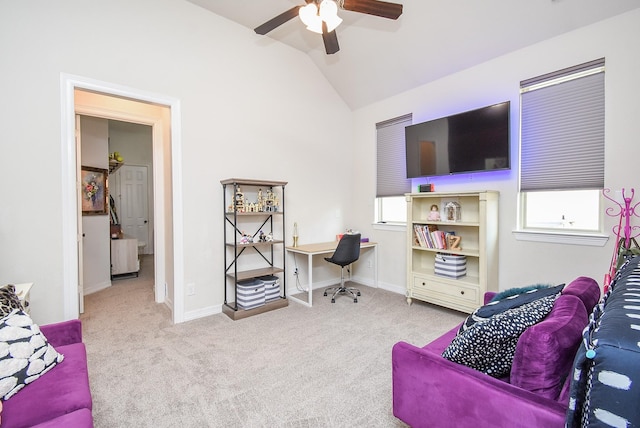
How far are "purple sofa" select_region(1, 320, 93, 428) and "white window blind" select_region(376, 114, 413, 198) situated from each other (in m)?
3.74

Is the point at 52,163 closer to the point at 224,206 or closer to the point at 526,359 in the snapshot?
the point at 224,206

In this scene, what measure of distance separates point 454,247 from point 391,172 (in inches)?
55.9

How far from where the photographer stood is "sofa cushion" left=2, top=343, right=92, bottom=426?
3.95ft

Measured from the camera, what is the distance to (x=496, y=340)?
122cm

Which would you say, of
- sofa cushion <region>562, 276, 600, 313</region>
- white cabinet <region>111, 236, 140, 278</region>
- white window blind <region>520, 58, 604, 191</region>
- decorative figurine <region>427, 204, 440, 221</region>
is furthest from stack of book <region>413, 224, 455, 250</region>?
white cabinet <region>111, 236, 140, 278</region>

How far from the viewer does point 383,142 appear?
4.46m

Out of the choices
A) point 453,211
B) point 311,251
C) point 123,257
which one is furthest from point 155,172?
point 453,211

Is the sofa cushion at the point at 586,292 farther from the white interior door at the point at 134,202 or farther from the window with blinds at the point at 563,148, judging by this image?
the white interior door at the point at 134,202

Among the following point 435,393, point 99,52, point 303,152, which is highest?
point 99,52

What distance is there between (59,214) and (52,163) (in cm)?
44

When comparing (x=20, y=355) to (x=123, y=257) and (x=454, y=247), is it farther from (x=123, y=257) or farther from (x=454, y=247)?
(x=123, y=257)

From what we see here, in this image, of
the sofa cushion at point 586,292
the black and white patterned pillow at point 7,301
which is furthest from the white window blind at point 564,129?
the black and white patterned pillow at point 7,301

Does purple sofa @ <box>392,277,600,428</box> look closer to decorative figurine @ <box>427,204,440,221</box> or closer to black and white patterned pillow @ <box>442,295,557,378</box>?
black and white patterned pillow @ <box>442,295,557,378</box>

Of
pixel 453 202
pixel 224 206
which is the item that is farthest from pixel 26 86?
pixel 453 202
